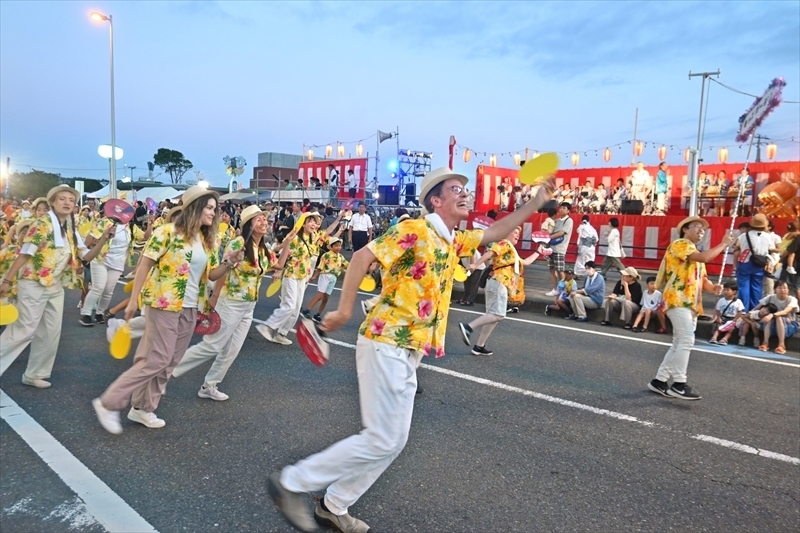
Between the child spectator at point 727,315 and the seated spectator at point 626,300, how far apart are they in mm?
1314

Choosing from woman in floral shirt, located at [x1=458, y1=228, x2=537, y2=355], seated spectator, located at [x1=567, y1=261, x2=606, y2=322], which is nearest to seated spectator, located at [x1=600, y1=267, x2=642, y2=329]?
seated spectator, located at [x1=567, y1=261, x2=606, y2=322]

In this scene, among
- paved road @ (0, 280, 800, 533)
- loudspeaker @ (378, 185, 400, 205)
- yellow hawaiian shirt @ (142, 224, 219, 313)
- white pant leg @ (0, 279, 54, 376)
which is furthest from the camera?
loudspeaker @ (378, 185, 400, 205)

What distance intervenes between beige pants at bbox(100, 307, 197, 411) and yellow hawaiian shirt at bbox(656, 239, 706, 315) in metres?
4.59

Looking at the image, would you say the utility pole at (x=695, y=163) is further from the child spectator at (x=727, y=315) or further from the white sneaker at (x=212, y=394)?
the white sneaker at (x=212, y=394)

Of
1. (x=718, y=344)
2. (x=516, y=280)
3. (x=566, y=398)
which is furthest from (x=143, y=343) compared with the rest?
(x=718, y=344)

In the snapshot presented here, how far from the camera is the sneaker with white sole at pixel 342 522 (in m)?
2.92

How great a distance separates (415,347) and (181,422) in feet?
8.57

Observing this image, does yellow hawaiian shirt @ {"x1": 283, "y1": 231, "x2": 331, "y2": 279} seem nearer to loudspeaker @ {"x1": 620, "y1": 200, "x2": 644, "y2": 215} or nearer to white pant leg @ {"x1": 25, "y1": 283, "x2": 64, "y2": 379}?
white pant leg @ {"x1": 25, "y1": 283, "x2": 64, "y2": 379}

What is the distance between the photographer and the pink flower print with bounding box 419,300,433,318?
284 centimetres

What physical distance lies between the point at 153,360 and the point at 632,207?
16759 millimetres

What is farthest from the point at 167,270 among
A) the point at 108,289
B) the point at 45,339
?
the point at 108,289

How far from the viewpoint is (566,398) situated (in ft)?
18.1

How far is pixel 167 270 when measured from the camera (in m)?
4.14

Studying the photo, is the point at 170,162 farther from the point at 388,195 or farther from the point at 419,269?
the point at 419,269
